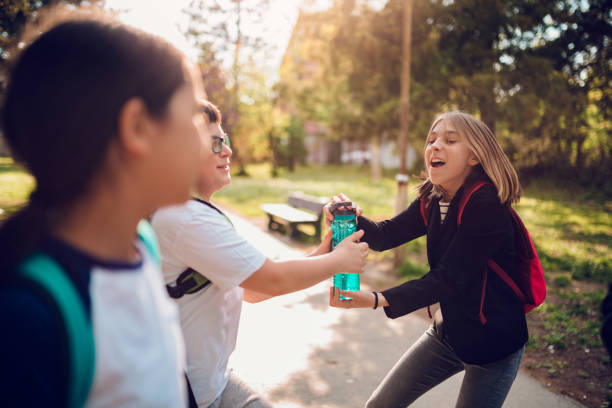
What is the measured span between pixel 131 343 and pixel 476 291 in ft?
5.52

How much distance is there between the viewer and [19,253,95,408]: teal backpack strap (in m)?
0.72

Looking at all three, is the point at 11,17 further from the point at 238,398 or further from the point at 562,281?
the point at 562,281

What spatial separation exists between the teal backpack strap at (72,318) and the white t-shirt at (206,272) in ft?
2.37

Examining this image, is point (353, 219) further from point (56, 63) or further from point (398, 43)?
point (398, 43)

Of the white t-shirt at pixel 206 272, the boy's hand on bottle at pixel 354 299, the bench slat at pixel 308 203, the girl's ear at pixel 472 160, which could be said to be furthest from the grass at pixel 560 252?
the bench slat at pixel 308 203

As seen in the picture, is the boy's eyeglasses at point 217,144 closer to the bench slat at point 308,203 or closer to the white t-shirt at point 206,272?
the white t-shirt at point 206,272

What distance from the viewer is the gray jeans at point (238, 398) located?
161 cm

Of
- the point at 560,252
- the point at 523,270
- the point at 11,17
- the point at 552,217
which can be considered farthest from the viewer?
the point at 552,217

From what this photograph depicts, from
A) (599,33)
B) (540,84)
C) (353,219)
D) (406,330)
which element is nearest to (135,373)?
(353,219)

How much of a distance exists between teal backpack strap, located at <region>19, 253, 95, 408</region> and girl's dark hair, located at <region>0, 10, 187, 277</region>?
0.15 feet

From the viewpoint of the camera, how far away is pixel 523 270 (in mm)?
→ 2057

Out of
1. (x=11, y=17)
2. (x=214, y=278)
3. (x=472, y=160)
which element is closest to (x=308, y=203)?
(x=11, y=17)

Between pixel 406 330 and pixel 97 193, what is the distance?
4423 millimetres

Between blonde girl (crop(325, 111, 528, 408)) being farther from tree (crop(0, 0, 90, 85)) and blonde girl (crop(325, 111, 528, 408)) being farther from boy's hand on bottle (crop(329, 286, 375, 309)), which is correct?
tree (crop(0, 0, 90, 85))
